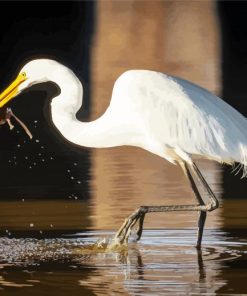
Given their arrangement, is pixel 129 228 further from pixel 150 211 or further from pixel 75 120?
pixel 75 120

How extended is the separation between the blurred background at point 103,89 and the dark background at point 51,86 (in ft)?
0.06

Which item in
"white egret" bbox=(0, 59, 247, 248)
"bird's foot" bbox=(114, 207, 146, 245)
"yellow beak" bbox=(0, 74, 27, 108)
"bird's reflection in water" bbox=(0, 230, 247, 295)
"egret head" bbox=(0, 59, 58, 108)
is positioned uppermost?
"egret head" bbox=(0, 59, 58, 108)

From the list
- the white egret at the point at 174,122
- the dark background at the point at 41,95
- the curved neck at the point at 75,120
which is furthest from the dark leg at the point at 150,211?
the dark background at the point at 41,95

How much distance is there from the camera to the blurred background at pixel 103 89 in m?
12.0

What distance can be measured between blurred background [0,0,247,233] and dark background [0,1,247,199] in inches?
0.7

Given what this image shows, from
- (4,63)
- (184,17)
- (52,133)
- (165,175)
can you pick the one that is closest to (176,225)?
(165,175)

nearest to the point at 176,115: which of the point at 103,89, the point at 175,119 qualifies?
the point at 175,119

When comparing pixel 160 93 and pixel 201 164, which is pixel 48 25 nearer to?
pixel 201 164

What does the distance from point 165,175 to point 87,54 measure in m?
11.2

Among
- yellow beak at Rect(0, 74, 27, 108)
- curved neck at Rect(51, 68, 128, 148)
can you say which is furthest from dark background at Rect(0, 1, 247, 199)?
curved neck at Rect(51, 68, 128, 148)

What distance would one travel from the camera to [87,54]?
25.2 metres

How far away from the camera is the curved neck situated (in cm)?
1072

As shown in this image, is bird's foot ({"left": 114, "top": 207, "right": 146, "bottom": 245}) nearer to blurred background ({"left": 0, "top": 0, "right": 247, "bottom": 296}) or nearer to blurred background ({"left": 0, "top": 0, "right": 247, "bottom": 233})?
blurred background ({"left": 0, "top": 0, "right": 247, "bottom": 296})

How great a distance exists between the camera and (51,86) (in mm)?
20938
